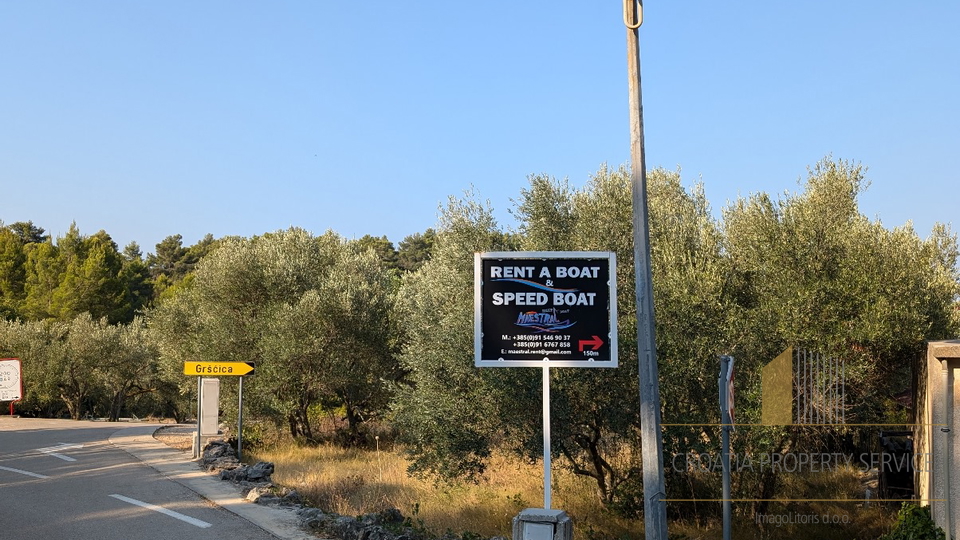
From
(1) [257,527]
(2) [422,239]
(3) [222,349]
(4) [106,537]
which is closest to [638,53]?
(1) [257,527]

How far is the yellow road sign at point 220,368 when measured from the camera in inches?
720

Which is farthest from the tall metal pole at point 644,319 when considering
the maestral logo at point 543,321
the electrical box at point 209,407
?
the electrical box at point 209,407

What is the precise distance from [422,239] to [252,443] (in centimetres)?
6232

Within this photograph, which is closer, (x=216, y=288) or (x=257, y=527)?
(x=257, y=527)

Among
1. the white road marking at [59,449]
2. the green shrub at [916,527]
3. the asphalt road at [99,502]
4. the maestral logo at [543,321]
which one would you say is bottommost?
the white road marking at [59,449]

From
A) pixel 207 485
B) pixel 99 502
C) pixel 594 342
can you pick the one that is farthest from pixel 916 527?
pixel 99 502

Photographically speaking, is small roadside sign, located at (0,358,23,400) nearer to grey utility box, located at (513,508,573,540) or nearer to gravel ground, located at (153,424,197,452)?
gravel ground, located at (153,424,197,452)

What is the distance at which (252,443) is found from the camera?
81.9ft

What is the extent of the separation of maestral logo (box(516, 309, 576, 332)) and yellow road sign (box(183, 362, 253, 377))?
11426 millimetres

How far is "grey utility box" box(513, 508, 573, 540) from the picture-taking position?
7.05 m

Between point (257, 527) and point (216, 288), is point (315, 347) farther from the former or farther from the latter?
point (257, 527)

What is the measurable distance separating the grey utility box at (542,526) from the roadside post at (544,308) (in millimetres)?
1635

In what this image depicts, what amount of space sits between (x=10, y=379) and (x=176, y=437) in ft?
41.7

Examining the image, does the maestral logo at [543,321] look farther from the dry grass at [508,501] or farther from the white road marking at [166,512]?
the white road marking at [166,512]
